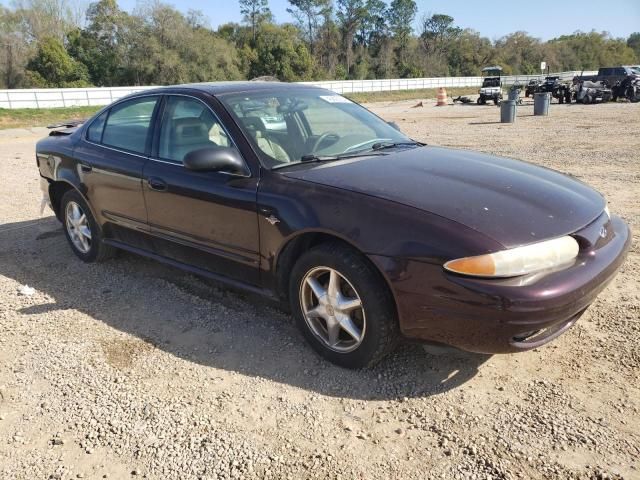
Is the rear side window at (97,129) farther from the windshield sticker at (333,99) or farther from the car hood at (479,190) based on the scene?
the car hood at (479,190)

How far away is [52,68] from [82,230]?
49.0m

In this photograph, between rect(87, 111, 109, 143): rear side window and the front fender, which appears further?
rect(87, 111, 109, 143): rear side window

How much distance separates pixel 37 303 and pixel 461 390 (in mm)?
3336

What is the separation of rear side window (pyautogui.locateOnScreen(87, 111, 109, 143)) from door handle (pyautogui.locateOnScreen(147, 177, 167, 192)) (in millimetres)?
1064

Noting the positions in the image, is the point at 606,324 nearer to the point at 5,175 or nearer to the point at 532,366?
the point at 532,366

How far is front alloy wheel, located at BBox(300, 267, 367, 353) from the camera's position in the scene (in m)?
2.95

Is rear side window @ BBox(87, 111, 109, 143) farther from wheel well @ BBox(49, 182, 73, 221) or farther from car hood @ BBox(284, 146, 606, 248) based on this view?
car hood @ BBox(284, 146, 606, 248)

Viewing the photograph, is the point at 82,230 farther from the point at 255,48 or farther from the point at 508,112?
the point at 255,48

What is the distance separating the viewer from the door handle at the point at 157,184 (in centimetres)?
382

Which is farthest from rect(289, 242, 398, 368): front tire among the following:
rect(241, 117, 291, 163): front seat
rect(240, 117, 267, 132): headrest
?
rect(240, 117, 267, 132): headrest

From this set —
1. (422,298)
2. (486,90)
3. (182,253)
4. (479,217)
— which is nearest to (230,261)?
(182,253)

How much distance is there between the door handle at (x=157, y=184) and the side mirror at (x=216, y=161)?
597mm

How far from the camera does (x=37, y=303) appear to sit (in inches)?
167

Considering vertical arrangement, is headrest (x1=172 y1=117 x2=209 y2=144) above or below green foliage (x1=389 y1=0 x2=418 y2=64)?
below
